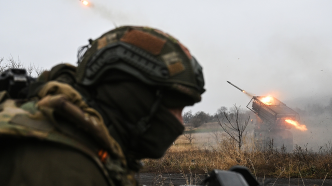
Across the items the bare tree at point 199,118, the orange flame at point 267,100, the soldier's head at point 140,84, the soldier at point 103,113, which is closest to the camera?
the soldier at point 103,113

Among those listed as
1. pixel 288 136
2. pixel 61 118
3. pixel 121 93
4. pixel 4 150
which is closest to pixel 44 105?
pixel 61 118

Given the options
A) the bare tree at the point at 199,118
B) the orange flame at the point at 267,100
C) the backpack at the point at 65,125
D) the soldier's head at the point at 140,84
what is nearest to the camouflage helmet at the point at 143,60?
the soldier's head at the point at 140,84

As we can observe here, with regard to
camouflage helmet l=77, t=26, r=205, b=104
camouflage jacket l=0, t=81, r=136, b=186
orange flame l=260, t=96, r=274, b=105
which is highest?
orange flame l=260, t=96, r=274, b=105

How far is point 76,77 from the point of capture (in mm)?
1413

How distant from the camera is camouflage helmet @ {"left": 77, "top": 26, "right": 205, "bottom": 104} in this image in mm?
1304

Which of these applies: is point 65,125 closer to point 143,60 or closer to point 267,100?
point 143,60

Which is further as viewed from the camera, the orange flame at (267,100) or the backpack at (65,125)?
the orange flame at (267,100)

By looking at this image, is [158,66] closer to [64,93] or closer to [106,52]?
[106,52]

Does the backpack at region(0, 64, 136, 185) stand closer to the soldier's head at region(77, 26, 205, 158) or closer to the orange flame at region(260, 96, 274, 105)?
the soldier's head at region(77, 26, 205, 158)

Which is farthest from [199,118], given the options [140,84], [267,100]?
[140,84]

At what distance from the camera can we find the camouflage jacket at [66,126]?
978 millimetres

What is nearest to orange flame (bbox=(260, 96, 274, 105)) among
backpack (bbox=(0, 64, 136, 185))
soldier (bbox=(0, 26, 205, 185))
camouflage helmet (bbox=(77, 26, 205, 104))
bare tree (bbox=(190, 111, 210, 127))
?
soldier (bbox=(0, 26, 205, 185))

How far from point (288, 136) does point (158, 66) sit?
66.6 feet

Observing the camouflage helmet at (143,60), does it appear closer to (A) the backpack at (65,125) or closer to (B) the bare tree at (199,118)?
(A) the backpack at (65,125)
